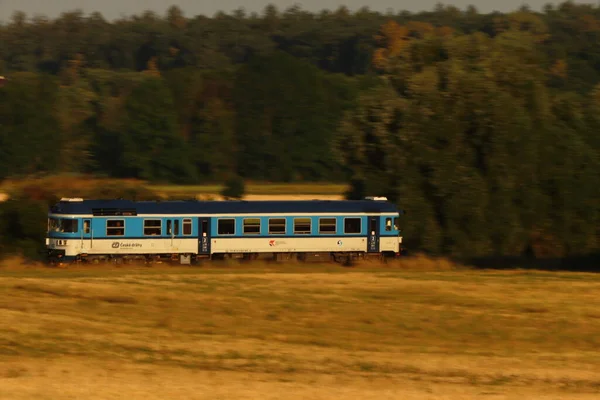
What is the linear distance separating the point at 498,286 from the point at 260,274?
8.47 metres

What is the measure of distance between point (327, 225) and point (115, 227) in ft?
27.1

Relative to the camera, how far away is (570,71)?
142500 mm

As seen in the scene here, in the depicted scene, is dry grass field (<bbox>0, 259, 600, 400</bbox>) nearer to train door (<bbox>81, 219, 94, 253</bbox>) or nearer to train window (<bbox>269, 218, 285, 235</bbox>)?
train door (<bbox>81, 219, 94, 253</bbox>)

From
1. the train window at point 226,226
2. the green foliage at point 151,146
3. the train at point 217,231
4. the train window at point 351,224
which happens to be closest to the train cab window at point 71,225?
the train at point 217,231

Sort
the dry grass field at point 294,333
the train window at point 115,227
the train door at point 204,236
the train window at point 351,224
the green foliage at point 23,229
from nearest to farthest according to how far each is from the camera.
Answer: the dry grass field at point 294,333, the train window at point 115,227, the train door at point 204,236, the train window at point 351,224, the green foliage at point 23,229

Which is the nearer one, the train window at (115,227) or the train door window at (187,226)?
the train window at (115,227)

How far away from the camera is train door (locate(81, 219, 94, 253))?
42250mm

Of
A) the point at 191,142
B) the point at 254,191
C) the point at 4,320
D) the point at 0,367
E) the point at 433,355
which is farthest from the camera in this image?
the point at 191,142

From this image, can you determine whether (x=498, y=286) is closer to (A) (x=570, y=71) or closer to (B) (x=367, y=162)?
(B) (x=367, y=162)

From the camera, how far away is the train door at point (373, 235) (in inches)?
1757

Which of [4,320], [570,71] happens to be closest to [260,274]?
[4,320]

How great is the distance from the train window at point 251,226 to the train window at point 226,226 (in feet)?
1.66

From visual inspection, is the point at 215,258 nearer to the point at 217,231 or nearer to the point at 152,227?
the point at 217,231

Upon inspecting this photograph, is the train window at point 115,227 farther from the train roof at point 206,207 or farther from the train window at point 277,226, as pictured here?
the train window at point 277,226
